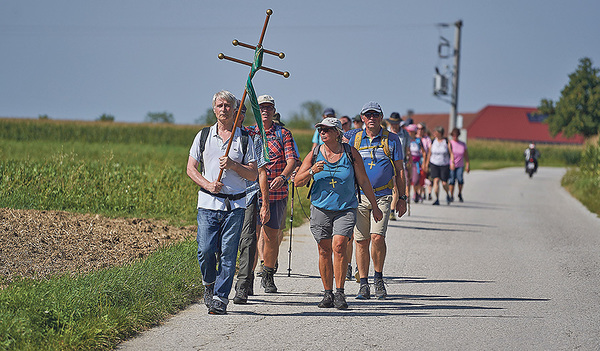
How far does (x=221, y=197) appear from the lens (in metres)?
7.53

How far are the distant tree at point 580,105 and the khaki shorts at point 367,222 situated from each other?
3555 inches

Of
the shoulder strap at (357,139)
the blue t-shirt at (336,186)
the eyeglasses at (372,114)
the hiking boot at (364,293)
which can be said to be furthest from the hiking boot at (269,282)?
the eyeglasses at (372,114)

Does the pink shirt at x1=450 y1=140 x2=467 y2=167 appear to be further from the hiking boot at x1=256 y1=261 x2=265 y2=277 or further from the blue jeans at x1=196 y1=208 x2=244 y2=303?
the blue jeans at x1=196 y1=208 x2=244 y2=303

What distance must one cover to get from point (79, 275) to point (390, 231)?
25.4ft

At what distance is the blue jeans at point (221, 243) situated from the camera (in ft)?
24.8

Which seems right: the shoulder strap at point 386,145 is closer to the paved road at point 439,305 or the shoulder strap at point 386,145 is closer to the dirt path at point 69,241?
the paved road at point 439,305

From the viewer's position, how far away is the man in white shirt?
296 inches

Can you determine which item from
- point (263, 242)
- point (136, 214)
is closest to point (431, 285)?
point (263, 242)

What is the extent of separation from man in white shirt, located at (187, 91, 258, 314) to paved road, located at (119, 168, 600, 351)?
29 cm

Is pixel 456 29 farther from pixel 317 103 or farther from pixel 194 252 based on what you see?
pixel 317 103

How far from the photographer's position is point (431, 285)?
949cm

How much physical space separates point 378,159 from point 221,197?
7.06ft

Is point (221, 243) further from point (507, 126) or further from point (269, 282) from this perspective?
point (507, 126)

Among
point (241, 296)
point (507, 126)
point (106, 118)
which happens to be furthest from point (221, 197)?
point (507, 126)
